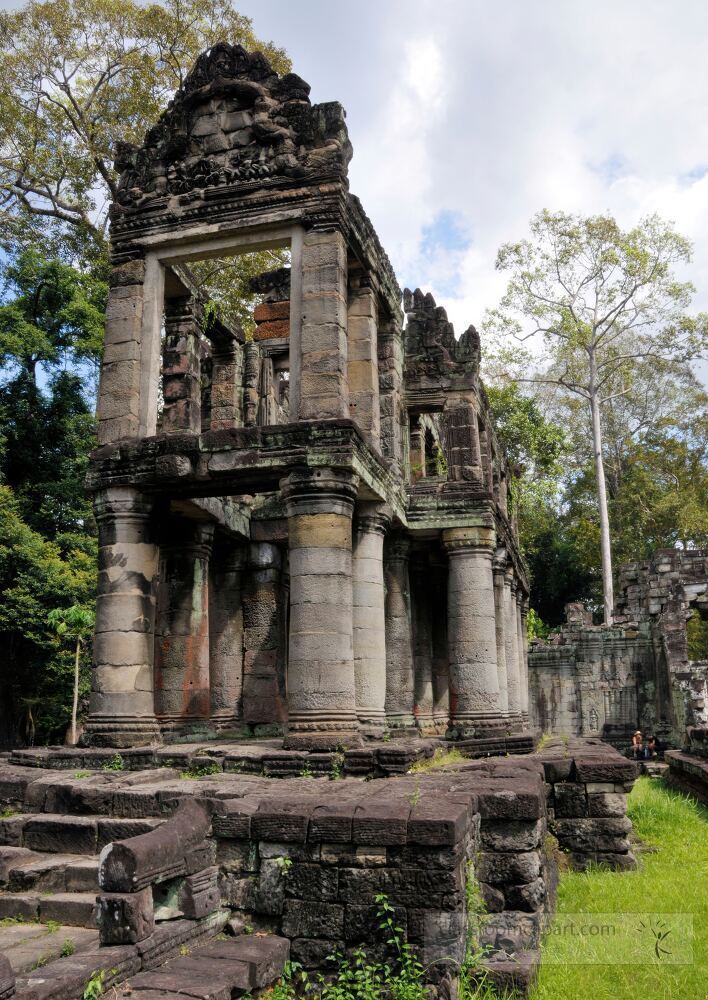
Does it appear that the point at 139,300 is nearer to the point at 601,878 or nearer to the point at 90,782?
the point at 90,782

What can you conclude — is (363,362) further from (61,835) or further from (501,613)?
(61,835)

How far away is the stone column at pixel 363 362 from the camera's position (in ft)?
38.5

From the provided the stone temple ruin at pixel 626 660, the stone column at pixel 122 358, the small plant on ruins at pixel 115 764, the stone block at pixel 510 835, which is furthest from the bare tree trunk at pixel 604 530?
the stone block at pixel 510 835

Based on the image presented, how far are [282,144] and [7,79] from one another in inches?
659

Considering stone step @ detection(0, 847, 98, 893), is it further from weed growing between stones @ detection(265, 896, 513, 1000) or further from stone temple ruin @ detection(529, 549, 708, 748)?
stone temple ruin @ detection(529, 549, 708, 748)

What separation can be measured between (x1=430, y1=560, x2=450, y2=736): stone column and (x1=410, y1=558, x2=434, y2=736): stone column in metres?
0.29

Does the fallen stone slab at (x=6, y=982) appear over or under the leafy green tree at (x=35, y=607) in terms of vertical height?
under

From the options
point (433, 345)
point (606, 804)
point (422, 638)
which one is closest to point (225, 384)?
point (433, 345)

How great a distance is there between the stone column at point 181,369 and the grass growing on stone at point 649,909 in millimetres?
Answer: 7386

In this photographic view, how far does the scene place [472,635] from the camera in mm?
13211

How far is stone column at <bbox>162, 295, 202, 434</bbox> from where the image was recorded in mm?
12062

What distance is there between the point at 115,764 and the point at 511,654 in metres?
10.1

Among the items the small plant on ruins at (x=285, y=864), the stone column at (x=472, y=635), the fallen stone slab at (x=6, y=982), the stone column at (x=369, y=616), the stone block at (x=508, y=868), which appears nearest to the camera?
the fallen stone slab at (x=6, y=982)

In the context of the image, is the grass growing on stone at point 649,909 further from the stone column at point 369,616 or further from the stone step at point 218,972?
the stone column at point 369,616
